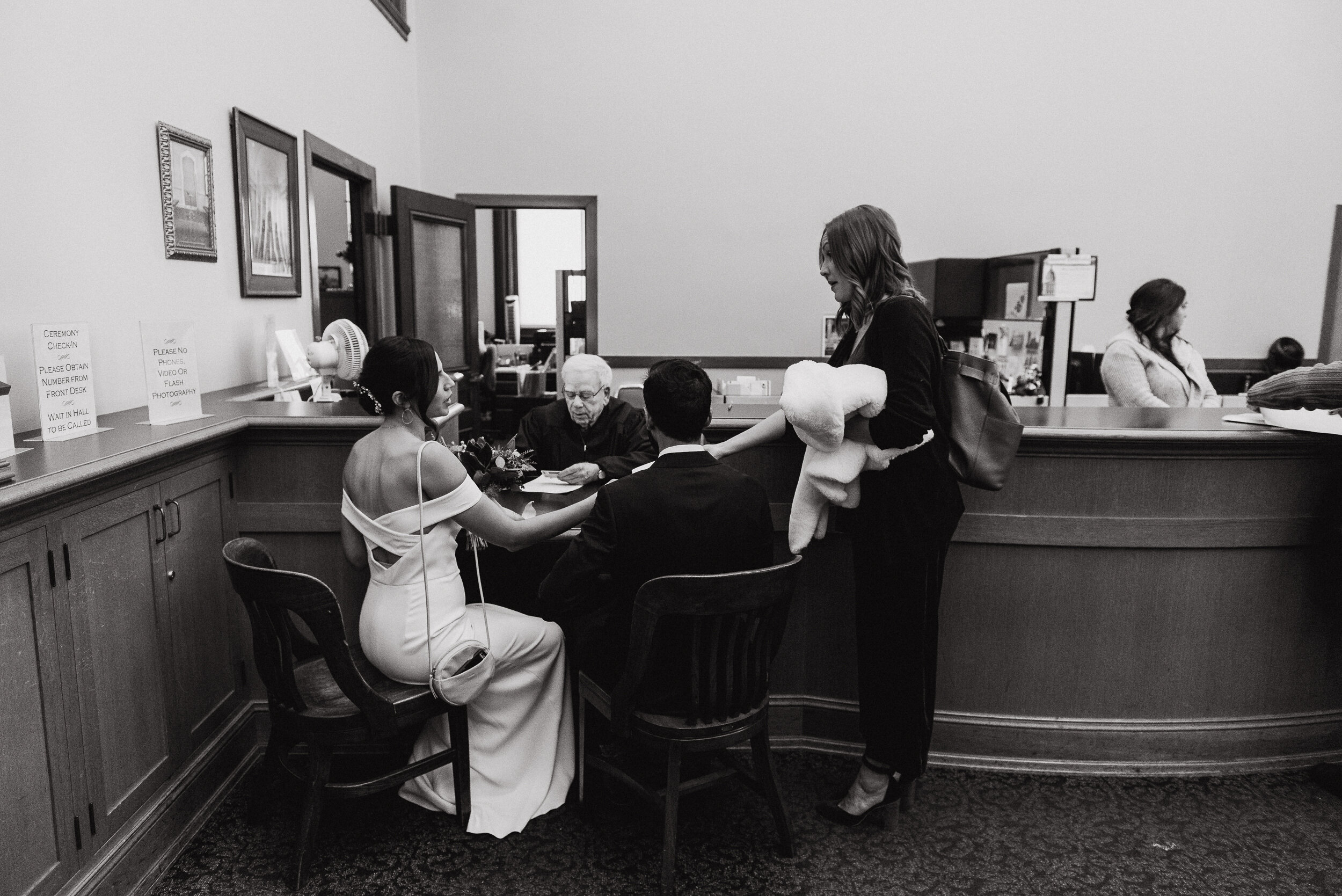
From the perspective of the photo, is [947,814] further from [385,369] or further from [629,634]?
[385,369]

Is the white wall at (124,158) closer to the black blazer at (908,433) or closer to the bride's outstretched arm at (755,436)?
the bride's outstretched arm at (755,436)

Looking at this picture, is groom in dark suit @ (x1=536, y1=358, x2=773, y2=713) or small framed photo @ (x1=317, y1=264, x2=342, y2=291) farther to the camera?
small framed photo @ (x1=317, y1=264, x2=342, y2=291)

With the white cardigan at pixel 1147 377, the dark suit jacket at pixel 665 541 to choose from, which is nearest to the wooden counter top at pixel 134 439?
the dark suit jacket at pixel 665 541

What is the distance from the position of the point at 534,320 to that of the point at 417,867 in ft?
31.1

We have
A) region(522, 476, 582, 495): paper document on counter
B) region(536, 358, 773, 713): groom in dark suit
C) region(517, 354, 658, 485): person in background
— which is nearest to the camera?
region(536, 358, 773, 713): groom in dark suit

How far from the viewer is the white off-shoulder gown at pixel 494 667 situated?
2314 millimetres

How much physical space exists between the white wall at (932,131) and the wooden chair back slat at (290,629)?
16.4 ft

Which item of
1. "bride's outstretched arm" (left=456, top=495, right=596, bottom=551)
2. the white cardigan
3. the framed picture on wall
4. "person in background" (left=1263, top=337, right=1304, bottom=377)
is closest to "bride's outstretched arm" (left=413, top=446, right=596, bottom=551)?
"bride's outstretched arm" (left=456, top=495, right=596, bottom=551)

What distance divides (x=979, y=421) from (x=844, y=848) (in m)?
1.19

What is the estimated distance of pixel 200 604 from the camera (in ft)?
8.64

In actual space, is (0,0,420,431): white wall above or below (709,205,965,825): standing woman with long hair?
above

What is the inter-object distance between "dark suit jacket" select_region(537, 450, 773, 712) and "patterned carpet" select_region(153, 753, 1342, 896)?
545 millimetres

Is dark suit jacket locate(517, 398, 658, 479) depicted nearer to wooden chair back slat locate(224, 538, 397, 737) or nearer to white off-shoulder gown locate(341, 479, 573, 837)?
white off-shoulder gown locate(341, 479, 573, 837)

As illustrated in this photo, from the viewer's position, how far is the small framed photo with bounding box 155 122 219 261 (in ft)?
10.5
